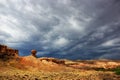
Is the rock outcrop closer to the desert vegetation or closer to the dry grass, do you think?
the desert vegetation

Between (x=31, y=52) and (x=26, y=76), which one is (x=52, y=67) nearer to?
(x=31, y=52)

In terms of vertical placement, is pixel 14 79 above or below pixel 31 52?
below

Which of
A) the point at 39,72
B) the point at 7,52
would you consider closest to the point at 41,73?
the point at 39,72

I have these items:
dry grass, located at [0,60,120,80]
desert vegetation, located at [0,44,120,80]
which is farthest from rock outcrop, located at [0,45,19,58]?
dry grass, located at [0,60,120,80]

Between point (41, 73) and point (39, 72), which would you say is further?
point (39, 72)

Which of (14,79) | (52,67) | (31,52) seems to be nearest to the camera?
(14,79)

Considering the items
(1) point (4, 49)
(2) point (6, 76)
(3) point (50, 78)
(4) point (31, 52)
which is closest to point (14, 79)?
(2) point (6, 76)

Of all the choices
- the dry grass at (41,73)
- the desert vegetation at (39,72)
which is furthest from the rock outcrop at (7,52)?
the dry grass at (41,73)

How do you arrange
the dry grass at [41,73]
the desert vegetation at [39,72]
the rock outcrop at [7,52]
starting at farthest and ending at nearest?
the rock outcrop at [7,52] → the desert vegetation at [39,72] → the dry grass at [41,73]

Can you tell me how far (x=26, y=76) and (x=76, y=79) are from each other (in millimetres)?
12177

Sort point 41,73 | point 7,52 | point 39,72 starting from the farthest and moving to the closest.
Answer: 1. point 7,52
2. point 39,72
3. point 41,73

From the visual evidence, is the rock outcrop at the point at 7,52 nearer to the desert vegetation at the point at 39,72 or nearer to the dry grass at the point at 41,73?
the desert vegetation at the point at 39,72

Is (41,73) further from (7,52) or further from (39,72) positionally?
(7,52)

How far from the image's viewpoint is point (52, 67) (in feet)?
259
